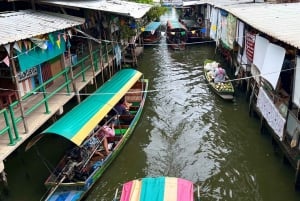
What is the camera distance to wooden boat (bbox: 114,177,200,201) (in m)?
8.01

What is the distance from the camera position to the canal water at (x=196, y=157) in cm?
1109

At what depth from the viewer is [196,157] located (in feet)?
43.3

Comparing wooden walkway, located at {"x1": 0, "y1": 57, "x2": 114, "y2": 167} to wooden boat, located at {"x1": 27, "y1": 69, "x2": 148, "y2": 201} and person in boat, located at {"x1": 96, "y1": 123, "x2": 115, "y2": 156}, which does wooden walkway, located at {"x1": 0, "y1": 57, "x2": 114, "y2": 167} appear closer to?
wooden boat, located at {"x1": 27, "y1": 69, "x2": 148, "y2": 201}

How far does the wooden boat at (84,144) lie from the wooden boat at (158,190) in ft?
8.13

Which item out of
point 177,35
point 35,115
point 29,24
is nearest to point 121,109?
point 35,115

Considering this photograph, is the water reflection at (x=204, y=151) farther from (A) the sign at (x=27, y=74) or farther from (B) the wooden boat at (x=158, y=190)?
(A) the sign at (x=27, y=74)

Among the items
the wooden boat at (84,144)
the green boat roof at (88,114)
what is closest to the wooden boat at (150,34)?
the green boat roof at (88,114)

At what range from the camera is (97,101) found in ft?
44.1

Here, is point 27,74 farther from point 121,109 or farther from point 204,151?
point 204,151

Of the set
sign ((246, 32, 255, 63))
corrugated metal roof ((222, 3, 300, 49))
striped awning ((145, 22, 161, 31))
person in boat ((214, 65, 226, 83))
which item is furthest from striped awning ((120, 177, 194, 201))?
striped awning ((145, 22, 161, 31))

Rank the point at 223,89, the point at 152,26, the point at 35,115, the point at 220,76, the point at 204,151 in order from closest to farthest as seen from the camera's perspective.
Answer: the point at 35,115
the point at 204,151
the point at 223,89
the point at 220,76
the point at 152,26

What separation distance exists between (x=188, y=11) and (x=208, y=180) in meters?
38.6

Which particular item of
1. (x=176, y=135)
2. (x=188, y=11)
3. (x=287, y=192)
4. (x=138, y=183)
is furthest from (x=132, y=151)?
(x=188, y=11)

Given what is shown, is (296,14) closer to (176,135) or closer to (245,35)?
(245,35)
